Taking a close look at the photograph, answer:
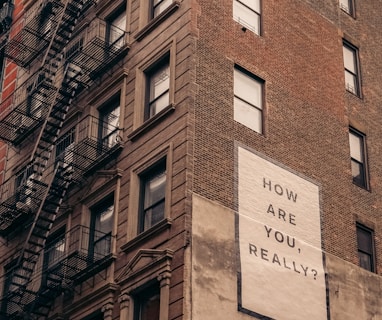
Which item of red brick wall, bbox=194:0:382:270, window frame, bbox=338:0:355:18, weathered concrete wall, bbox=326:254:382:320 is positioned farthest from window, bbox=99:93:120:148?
window frame, bbox=338:0:355:18

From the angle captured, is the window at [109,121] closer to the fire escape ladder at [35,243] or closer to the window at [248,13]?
the fire escape ladder at [35,243]

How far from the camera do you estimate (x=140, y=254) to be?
2856 centimetres

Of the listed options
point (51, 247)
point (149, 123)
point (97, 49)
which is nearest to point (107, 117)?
point (97, 49)

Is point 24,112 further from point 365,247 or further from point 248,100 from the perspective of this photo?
point 365,247

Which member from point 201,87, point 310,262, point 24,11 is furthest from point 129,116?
point 24,11

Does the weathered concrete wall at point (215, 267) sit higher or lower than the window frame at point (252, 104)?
lower

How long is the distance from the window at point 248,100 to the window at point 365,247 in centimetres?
564

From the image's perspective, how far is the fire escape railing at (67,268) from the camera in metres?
31.0

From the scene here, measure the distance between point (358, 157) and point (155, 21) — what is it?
943 centimetres

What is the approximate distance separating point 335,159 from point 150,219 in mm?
8062

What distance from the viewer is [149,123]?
30.8m

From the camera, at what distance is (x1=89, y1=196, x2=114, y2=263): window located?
1234 inches

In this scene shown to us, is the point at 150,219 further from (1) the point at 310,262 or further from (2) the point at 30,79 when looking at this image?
(2) the point at 30,79

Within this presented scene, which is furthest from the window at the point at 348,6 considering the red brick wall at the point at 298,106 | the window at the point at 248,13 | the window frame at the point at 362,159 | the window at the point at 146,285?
the window at the point at 146,285
